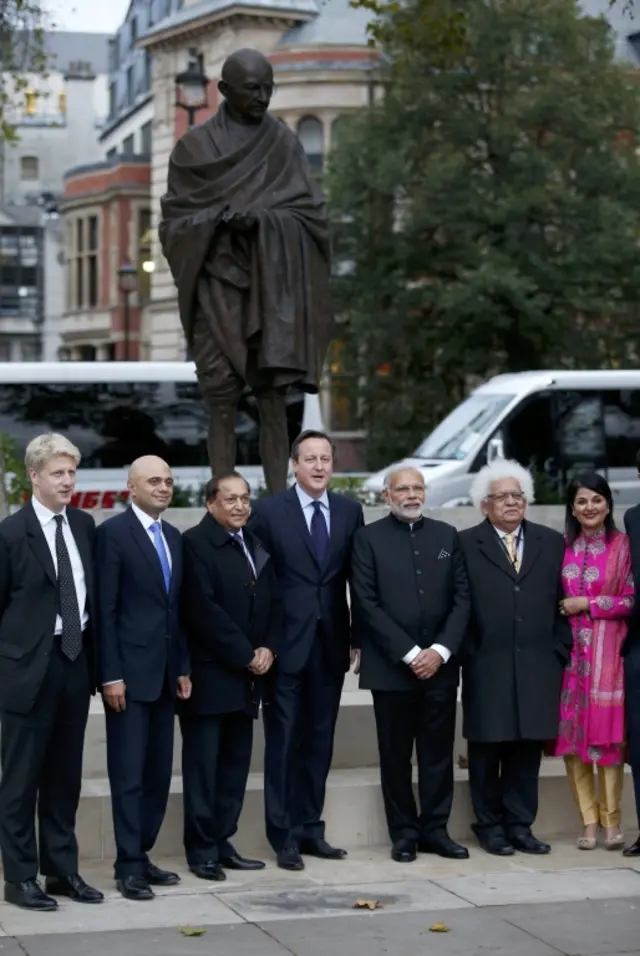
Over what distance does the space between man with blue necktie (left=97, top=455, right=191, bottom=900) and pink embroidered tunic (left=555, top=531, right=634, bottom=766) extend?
2.07 meters

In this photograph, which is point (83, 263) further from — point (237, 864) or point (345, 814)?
point (237, 864)

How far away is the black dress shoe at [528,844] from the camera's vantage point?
9.80 m

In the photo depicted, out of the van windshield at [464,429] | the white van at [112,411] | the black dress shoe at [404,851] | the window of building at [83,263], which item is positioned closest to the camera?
the black dress shoe at [404,851]

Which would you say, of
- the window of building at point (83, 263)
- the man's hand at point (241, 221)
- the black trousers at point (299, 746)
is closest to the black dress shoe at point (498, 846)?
the black trousers at point (299, 746)

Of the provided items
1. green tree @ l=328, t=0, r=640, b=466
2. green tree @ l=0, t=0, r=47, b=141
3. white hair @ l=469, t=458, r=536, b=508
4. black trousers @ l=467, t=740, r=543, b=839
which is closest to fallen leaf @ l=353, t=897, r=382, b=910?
black trousers @ l=467, t=740, r=543, b=839

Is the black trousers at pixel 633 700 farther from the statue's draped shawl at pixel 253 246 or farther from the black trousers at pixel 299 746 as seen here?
the statue's draped shawl at pixel 253 246

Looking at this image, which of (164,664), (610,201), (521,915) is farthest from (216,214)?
(610,201)

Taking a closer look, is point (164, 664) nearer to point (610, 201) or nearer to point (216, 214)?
point (216, 214)

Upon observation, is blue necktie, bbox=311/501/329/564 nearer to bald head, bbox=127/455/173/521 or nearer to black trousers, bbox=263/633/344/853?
Answer: black trousers, bbox=263/633/344/853

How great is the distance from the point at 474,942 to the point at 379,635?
189 cm

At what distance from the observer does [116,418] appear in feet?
106

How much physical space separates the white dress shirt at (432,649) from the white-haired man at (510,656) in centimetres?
39

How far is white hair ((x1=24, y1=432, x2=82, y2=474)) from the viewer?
8492mm

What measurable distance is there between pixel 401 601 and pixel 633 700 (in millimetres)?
1277
